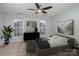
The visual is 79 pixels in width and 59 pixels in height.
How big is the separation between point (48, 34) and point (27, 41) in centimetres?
38

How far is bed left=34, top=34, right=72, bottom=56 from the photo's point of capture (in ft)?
4.86

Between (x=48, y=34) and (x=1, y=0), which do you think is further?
(x=48, y=34)

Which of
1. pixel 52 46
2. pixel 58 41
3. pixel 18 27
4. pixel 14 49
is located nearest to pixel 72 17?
pixel 58 41

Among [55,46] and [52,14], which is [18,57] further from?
[52,14]

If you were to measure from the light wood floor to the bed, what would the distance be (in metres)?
0.24

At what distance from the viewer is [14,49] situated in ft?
4.95

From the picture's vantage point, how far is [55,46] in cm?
149

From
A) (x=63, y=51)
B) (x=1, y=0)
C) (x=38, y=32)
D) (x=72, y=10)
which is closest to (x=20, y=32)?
(x=38, y=32)

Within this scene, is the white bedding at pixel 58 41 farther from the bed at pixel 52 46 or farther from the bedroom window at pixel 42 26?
the bedroom window at pixel 42 26

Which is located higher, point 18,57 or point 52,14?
point 52,14

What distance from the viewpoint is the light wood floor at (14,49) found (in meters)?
1.49

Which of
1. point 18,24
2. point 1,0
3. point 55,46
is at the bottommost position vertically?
point 55,46

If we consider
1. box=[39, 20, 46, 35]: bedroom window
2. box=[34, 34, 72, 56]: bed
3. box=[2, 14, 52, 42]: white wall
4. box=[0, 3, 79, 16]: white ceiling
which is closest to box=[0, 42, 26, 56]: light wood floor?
box=[2, 14, 52, 42]: white wall

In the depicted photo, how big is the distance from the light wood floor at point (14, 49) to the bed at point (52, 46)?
9.3 inches
